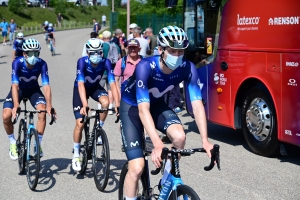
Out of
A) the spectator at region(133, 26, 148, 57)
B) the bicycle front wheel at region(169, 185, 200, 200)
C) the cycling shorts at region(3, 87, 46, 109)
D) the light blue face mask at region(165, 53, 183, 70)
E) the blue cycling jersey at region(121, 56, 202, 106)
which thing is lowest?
the bicycle front wheel at region(169, 185, 200, 200)

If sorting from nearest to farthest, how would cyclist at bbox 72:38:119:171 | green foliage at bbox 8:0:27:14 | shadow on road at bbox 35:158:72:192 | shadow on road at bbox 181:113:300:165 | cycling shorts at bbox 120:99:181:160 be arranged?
cycling shorts at bbox 120:99:181:160 → shadow on road at bbox 35:158:72:192 → cyclist at bbox 72:38:119:171 → shadow on road at bbox 181:113:300:165 → green foliage at bbox 8:0:27:14

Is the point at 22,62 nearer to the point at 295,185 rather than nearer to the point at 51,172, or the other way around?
the point at 51,172

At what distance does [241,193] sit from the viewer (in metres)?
7.50

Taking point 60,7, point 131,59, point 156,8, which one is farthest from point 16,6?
point 131,59

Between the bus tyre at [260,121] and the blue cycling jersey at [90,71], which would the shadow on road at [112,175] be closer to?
the blue cycling jersey at [90,71]

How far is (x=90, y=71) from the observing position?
27.6ft

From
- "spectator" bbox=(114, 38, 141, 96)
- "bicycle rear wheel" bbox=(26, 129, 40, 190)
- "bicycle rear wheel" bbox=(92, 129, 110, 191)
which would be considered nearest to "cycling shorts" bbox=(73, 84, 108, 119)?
"bicycle rear wheel" bbox=(92, 129, 110, 191)

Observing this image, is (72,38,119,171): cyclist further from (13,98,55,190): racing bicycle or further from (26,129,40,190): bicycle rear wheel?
(26,129,40,190): bicycle rear wheel

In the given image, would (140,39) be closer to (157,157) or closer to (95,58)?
(95,58)

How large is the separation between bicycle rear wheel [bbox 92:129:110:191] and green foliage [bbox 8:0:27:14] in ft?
276

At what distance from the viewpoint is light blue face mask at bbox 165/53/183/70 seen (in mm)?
5227

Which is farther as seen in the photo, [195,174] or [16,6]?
[16,6]

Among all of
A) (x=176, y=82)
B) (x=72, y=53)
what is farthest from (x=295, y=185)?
(x=72, y=53)

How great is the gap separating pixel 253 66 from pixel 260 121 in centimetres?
88
